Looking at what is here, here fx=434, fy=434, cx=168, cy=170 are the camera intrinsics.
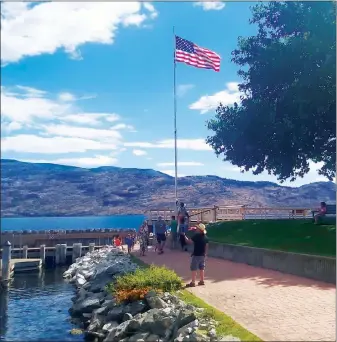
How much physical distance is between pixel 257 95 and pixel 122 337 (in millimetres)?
23788

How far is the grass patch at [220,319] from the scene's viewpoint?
9.30 meters

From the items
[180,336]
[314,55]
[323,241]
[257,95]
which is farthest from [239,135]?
[180,336]

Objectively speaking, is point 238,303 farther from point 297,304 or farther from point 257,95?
point 257,95

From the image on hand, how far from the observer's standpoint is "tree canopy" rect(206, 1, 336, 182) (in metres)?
27.5

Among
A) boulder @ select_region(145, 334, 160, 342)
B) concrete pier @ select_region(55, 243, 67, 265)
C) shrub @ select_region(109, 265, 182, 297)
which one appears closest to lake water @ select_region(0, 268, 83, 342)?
shrub @ select_region(109, 265, 182, 297)

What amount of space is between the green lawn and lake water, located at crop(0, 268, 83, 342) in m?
9.27

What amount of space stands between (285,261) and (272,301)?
550 centimetres

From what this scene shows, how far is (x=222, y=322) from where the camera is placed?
1033 cm

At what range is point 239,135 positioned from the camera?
1248 inches

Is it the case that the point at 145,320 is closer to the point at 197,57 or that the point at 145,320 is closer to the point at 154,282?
the point at 154,282

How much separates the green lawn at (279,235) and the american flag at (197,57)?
1008 centimetres

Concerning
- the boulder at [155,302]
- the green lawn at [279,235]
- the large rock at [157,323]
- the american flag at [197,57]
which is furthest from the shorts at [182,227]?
the large rock at [157,323]

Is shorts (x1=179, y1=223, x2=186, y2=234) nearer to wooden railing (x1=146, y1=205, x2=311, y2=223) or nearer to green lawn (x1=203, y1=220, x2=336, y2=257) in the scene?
green lawn (x1=203, y1=220, x2=336, y2=257)

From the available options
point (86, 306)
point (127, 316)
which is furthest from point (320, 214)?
point (127, 316)
